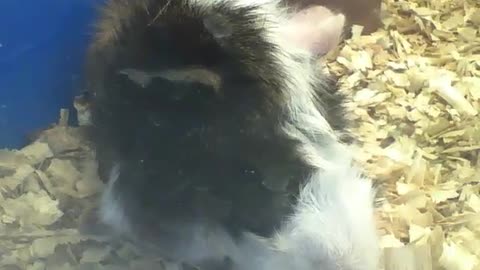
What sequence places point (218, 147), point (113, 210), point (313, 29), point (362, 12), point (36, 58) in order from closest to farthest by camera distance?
point (218, 147)
point (113, 210)
point (313, 29)
point (36, 58)
point (362, 12)

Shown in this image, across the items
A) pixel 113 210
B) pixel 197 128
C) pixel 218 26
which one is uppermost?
pixel 218 26

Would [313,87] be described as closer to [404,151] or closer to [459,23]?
[404,151]

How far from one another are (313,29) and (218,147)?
1.12ft

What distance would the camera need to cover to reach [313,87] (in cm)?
150

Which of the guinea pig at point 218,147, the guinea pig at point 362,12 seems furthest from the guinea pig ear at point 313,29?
the guinea pig at point 362,12

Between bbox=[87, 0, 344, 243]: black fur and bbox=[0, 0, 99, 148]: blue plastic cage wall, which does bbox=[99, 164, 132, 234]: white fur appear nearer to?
bbox=[87, 0, 344, 243]: black fur

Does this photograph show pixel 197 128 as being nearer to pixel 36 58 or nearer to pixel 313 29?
pixel 313 29

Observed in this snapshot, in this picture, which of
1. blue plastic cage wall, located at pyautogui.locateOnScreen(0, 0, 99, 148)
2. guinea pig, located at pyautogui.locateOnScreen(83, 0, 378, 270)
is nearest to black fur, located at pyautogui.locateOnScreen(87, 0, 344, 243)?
guinea pig, located at pyautogui.locateOnScreen(83, 0, 378, 270)

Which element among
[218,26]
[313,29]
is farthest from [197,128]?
[313,29]

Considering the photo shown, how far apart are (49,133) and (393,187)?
0.65m

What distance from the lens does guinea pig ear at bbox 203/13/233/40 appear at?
54.9 inches

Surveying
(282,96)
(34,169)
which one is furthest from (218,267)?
(34,169)

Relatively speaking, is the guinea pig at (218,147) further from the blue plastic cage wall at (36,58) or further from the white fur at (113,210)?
the blue plastic cage wall at (36,58)

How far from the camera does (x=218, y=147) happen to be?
1.33 m
